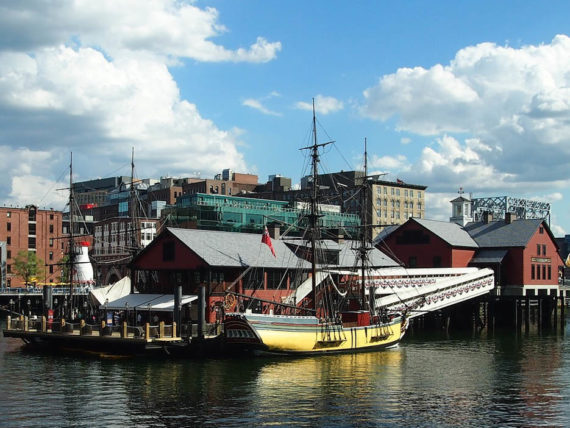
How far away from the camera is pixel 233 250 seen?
2660 inches

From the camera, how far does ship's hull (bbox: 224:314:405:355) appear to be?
5428 centimetres

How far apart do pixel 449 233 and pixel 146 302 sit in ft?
151

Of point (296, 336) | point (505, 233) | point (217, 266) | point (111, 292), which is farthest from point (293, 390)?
point (505, 233)

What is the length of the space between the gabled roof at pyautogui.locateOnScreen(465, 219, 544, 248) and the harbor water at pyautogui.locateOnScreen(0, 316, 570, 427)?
35.9 m

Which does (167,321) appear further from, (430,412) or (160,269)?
(430,412)

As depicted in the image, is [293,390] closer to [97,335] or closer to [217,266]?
[97,335]

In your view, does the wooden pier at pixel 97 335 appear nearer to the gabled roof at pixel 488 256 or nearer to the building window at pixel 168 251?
the building window at pixel 168 251

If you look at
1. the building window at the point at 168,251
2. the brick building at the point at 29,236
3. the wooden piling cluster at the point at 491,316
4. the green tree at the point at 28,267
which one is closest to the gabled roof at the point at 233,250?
the building window at the point at 168,251

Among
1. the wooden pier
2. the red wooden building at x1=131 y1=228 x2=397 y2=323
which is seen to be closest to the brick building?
the red wooden building at x1=131 y1=228 x2=397 y2=323

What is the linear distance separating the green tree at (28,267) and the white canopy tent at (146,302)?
76.1 m

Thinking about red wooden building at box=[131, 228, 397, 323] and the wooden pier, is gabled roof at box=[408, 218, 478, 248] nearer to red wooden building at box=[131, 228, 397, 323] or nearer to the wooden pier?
red wooden building at box=[131, 228, 397, 323]

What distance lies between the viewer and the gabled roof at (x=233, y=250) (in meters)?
64.9

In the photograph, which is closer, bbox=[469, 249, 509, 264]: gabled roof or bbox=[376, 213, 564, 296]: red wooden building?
bbox=[376, 213, 564, 296]: red wooden building

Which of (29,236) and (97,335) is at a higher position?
(29,236)
